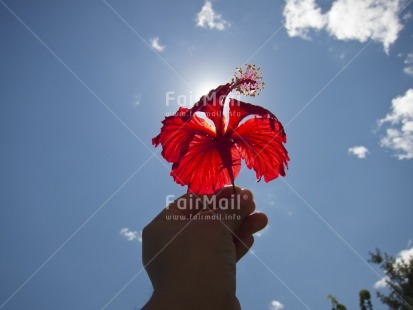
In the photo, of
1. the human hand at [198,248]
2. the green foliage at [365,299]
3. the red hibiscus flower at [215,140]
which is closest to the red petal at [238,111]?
the red hibiscus flower at [215,140]

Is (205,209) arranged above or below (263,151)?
below

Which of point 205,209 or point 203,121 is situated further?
point 203,121

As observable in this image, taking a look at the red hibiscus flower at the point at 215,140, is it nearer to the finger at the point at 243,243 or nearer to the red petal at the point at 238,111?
the red petal at the point at 238,111

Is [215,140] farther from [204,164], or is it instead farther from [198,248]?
[198,248]

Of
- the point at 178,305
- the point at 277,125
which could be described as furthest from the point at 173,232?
the point at 277,125

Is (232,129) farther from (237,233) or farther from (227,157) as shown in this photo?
(237,233)

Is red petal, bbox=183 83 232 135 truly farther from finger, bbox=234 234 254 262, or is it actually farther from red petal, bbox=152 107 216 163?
finger, bbox=234 234 254 262

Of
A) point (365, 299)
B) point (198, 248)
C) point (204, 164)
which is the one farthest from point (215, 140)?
point (365, 299)

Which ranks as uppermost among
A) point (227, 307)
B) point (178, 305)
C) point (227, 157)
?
point (227, 157)
